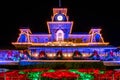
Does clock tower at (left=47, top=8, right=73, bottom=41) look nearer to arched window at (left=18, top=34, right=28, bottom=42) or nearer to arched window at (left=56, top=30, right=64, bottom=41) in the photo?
arched window at (left=56, top=30, right=64, bottom=41)

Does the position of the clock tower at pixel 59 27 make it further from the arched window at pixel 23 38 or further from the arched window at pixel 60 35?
the arched window at pixel 23 38

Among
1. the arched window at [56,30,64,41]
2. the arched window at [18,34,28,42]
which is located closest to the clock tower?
the arched window at [56,30,64,41]

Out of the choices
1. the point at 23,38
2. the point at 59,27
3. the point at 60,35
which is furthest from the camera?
the point at 23,38

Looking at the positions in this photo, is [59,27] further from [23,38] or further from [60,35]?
[23,38]

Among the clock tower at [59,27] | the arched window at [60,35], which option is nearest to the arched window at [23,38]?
the clock tower at [59,27]

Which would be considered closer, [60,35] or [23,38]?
[60,35]

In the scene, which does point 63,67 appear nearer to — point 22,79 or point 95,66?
point 95,66

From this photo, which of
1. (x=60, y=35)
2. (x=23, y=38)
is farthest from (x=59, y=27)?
(x=23, y=38)

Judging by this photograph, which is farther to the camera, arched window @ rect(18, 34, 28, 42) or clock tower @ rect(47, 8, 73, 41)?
arched window @ rect(18, 34, 28, 42)

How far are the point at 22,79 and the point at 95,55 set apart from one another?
438 inches

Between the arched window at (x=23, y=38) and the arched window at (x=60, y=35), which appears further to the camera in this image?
the arched window at (x=23, y=38)

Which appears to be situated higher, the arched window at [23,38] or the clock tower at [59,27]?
the clock tower at [59,27]

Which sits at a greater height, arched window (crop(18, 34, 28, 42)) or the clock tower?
the clock tower

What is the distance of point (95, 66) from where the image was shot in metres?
24.7
